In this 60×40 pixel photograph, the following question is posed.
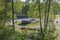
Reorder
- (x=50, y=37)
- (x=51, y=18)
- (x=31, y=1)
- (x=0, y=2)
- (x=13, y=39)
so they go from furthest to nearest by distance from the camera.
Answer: (x=51, y=18)
(x=31, y=1)
(x=0, y=2)
(x=50, y=37)
(x=13, y=39)

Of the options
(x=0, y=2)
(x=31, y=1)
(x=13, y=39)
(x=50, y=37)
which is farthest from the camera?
(x=31, y=1)

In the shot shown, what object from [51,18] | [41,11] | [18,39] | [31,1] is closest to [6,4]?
[31,1]

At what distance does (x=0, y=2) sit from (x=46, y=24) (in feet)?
7.37

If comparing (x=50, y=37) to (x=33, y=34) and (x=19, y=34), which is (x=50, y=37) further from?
(x=19, y=34)

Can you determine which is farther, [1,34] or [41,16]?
[41,16]

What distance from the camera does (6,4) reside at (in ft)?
23.3

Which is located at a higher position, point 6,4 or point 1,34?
point 6,4

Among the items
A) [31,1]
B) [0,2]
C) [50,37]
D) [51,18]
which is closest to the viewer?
[50,37]

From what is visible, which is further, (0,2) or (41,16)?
(41,16)

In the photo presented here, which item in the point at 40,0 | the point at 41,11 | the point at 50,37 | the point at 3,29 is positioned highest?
the point at 40,0

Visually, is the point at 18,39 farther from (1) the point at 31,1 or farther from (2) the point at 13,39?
(1) the point at 31,1

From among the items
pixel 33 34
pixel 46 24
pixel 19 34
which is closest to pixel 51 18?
pixel 46 24

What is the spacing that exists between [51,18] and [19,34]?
2.88 metres

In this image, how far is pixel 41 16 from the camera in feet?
25.0
